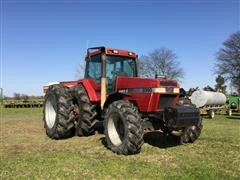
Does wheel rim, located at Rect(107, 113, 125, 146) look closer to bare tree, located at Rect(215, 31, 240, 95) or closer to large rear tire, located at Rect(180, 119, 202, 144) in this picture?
large rear tire, located at Rect(180, 119, 202, 144)

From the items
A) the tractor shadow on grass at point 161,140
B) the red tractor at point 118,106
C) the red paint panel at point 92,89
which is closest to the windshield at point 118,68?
the red tractor at point 118,106

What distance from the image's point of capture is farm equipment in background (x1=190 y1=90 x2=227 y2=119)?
23.5 meters

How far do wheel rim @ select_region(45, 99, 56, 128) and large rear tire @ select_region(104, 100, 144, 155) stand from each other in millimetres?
3321

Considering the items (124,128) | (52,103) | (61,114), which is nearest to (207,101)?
(52,103)

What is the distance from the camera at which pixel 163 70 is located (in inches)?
1769

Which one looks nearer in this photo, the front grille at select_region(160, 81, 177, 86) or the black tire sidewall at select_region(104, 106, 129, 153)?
the black tire sidewall at select_region(104, 106, 129, 153)

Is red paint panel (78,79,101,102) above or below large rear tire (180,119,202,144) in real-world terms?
above

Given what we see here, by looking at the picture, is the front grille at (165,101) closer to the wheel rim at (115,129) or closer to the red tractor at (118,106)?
the red tractor at (118,106)

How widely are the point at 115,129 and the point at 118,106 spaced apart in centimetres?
85

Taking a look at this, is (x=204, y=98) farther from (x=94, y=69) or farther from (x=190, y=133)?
(x=190, y=133)

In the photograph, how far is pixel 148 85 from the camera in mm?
9125

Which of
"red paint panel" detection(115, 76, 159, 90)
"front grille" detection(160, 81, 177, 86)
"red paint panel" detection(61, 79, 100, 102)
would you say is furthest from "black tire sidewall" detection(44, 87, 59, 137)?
"front grille" detection(160, 81, 177, 86)

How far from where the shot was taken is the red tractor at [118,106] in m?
8.71

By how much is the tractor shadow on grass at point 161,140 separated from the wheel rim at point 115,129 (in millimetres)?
1182
